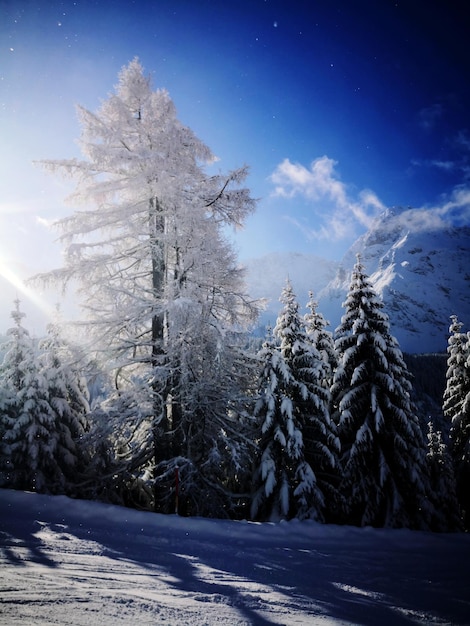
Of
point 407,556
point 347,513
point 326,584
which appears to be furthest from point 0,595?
point 347,513

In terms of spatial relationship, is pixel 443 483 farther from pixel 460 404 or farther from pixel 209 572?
pixel 209 572

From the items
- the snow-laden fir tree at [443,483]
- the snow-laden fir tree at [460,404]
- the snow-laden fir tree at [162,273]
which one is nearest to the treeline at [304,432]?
the snow-laden fir tree at [162,273]

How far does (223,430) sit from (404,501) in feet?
30.0

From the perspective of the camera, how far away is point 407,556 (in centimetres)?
546

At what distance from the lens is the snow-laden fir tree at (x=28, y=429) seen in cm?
1622

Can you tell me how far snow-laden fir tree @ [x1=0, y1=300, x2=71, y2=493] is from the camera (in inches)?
639

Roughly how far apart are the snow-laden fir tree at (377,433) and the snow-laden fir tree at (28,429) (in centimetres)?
1369

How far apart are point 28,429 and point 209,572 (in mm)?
16154

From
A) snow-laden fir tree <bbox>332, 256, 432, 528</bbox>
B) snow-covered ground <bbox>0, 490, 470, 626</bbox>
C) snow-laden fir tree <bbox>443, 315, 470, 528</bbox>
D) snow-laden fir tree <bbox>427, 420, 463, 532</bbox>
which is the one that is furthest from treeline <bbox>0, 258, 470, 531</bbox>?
snow-laden fir tree <bbox>443, 315, 470, 528</bbox>

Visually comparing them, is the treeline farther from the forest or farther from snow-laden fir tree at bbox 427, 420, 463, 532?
A: snow-laden fir tree at bbox 427, 420, 463, 532

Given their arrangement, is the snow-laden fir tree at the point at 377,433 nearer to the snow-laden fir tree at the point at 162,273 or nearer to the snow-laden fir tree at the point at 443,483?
the snow-laden fir tree at the point at 443,483

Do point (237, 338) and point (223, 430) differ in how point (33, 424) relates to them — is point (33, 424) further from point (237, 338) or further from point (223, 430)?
point (237, 338)

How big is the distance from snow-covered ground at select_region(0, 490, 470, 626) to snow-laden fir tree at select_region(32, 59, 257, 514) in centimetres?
274

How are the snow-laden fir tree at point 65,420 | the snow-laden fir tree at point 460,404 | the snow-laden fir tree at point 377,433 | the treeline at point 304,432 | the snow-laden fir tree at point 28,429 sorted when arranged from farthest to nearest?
the snow-laden fir tree at point 460,404, the snow-laden fir tree at point 65,420, the snow-laden fir tree at point 28,429, the snow-laden fir tree at point 377,433, the treeline at point 304,432
